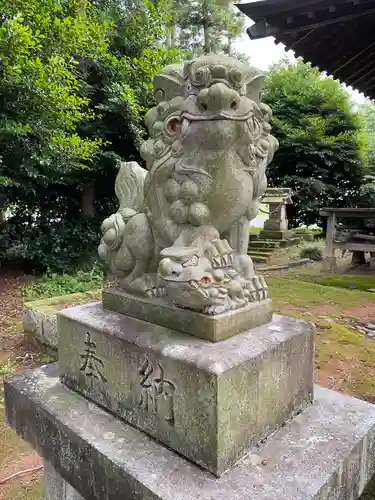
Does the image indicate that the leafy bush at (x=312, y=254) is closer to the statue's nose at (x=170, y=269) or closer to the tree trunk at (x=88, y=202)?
the tree trunk at (x=88, y=202)

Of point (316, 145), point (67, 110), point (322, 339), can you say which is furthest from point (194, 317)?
point (316, 145)

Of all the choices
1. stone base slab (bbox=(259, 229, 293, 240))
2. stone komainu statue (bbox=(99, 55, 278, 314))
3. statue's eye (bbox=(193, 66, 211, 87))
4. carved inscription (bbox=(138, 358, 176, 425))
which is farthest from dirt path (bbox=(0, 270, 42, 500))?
stone base slab (bbox=(259, 229, 293, 240))

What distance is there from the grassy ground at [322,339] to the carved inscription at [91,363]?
1007 millimetres

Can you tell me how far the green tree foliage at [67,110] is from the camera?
186 inches

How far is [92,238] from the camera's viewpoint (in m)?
6.46

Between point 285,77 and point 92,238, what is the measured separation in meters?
8.37

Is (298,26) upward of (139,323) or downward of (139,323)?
upward

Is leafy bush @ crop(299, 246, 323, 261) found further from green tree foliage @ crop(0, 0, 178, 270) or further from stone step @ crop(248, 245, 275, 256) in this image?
green tree foliage @ crop(0, 0, 178, 270)

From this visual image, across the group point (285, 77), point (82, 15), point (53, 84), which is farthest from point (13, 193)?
point (285, 77)

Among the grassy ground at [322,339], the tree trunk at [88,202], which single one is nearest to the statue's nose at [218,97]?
the grassy ground at [322,339]

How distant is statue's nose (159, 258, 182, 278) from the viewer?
123cm

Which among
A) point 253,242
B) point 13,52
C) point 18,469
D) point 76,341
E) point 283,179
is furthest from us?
point 283,179

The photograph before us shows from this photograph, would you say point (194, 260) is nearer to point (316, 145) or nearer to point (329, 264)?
point (329, 264)

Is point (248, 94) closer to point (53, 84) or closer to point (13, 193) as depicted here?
point (53, 84)
